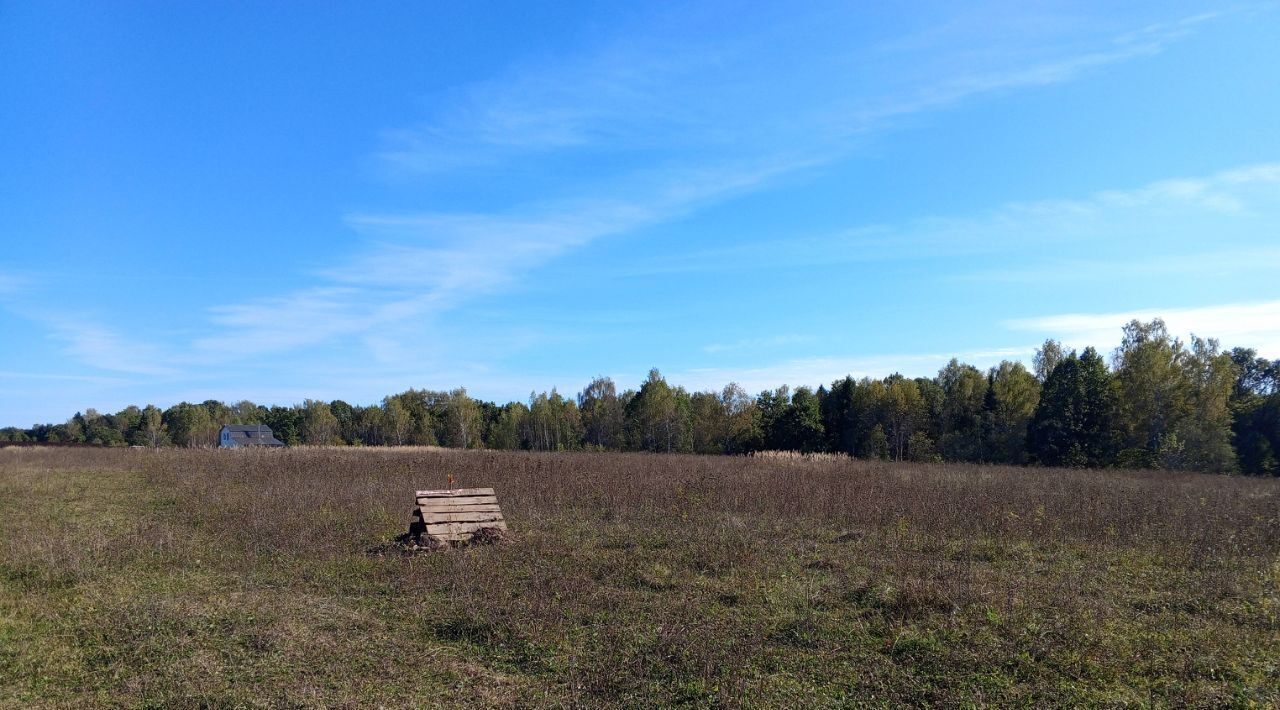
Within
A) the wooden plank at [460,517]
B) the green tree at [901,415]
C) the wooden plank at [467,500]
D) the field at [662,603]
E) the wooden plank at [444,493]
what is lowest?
the field at [662,603]

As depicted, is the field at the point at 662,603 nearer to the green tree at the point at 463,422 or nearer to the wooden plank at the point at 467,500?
the wooden plank at the point at 467,500

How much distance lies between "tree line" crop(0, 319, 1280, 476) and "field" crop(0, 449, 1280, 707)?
2288 centimetres

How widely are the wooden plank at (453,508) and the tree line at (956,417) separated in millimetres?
26597

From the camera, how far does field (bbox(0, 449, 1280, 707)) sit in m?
5.42

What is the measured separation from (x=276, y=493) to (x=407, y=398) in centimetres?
7973

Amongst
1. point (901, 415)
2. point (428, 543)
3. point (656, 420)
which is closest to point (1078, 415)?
point (901, 415)

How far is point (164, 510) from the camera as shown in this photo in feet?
49.1

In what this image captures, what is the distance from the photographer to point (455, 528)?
10852 millimetres

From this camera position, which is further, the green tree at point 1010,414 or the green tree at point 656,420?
the green tree at point 656,420

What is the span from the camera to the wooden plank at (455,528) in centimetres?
1063

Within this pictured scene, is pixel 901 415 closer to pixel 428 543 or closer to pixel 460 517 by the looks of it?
pixel 460 517

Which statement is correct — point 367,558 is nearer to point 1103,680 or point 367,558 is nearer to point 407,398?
point 1103,680

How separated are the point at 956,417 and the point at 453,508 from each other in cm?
4881

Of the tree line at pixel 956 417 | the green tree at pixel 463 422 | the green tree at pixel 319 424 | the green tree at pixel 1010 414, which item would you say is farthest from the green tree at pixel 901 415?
the green tree at pixel 319 424
